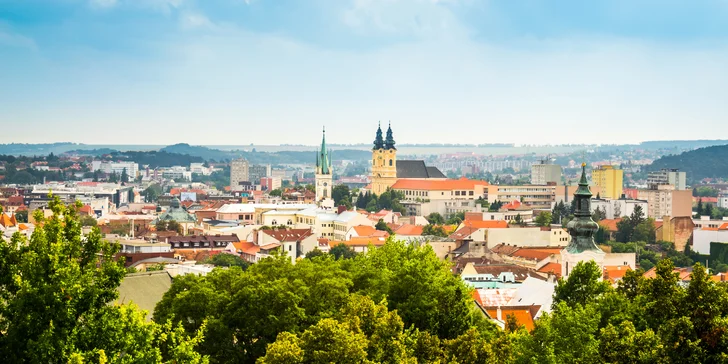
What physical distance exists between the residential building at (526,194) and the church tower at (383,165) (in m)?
→ 11.6

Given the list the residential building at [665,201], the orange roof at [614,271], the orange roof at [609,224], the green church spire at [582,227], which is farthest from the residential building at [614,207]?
the green church spire at [582,227]

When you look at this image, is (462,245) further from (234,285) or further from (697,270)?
(697,270)

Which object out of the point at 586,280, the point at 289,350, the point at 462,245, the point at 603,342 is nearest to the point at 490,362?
the point at 603,342

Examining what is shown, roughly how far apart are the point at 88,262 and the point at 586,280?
19248 millimetres

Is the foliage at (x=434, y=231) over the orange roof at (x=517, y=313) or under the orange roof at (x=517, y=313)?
under

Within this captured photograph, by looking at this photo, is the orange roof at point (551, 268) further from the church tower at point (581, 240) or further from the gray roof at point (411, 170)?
the gray roof at point (411, 170)

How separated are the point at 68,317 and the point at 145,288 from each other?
20.1 metres

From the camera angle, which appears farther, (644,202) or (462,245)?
(644,202)

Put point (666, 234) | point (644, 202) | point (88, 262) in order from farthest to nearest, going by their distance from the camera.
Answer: point (644, 202) → point (666, 234) → point (88, 262)

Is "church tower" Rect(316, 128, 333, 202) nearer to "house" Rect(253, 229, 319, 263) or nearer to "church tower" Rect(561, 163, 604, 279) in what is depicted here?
"house" Rect(253, 229, 319, 263)

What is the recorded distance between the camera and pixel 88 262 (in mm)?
21391

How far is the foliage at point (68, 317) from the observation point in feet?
65.0

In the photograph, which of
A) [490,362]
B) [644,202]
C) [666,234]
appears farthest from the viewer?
[644,202]

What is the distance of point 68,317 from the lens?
20156 millimetres
